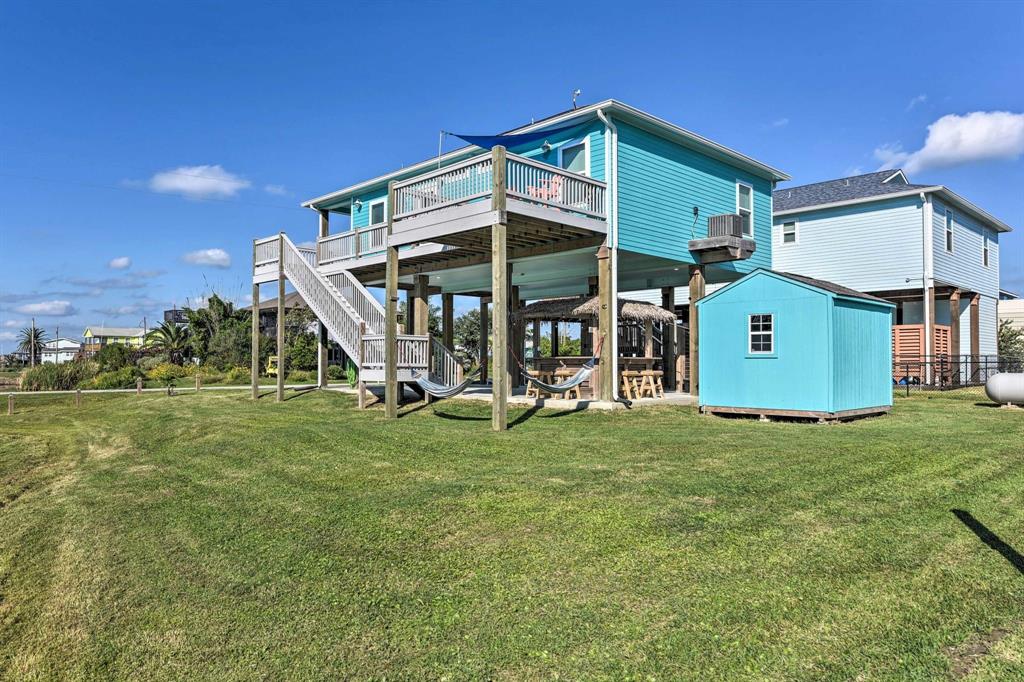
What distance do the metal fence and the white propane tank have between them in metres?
5.69

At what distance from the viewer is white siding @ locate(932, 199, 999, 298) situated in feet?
65.9

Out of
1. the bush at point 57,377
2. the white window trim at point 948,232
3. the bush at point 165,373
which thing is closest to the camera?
the white window trim at point 948,232

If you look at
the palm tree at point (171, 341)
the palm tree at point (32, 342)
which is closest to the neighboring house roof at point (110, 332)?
the palm tree at point (32, 342)

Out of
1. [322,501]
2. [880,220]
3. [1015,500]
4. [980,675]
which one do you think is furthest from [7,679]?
[880,220]

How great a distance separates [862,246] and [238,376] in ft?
72.0

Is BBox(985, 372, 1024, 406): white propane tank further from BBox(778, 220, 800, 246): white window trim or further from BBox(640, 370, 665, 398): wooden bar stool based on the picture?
BBox(778, 220, 800, 246): white window trim

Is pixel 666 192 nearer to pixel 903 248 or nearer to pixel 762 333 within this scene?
pixel 762 333

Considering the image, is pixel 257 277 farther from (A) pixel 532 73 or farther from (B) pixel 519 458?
(B) pixel 519 458

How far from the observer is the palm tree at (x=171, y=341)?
28.6 meters

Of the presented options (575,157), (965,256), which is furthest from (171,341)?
(965,256)

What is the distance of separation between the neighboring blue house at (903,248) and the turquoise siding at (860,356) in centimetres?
897

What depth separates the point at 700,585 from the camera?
3.97 metres

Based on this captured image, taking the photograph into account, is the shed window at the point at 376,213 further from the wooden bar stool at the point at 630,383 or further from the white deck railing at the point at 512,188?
the wooden bar stool at the point at 630,383

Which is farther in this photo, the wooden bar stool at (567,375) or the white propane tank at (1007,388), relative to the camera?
the wooden bar stool at (567,375)
